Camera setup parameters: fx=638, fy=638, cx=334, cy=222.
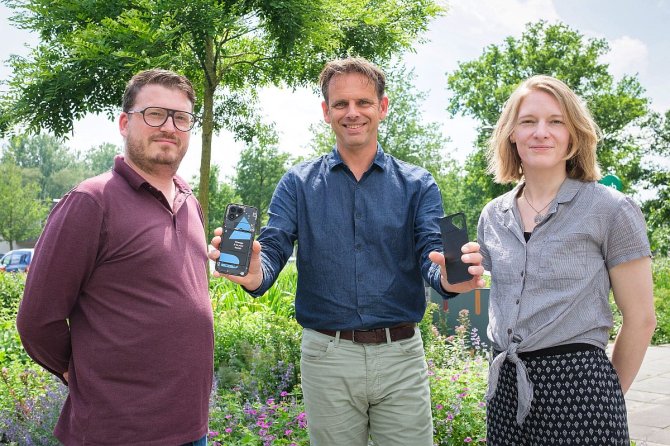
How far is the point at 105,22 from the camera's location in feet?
26.8

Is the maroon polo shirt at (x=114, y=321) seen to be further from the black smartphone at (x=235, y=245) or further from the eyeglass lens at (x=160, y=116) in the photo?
the eyeglass lens at (x=160, y=116)

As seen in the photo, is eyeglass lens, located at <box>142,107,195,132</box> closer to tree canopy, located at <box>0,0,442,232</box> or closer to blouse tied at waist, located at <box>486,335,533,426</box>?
blouse tied at waist, located at <box>486,335,533,426</box>

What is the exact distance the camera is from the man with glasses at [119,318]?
2328 mm

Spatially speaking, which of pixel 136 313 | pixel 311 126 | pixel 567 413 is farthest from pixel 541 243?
pixel 311 126

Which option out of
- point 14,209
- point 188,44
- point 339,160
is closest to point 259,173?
point 14,209

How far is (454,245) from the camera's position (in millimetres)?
2484

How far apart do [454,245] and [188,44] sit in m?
7.52

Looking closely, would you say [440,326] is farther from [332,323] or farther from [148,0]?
[332,323]

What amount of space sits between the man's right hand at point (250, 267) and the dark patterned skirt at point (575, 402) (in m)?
1.08

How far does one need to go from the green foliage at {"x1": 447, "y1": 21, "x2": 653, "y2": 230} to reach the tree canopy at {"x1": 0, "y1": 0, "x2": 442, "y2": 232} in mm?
18773

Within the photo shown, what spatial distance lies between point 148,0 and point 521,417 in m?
7.89

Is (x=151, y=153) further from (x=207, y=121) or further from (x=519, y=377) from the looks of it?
(x=207, y=121)

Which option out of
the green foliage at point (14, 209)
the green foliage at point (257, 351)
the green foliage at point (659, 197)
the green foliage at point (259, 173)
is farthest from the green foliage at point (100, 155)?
the green foliage at point (257, 351)

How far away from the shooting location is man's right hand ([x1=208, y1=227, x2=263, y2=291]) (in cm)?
245
